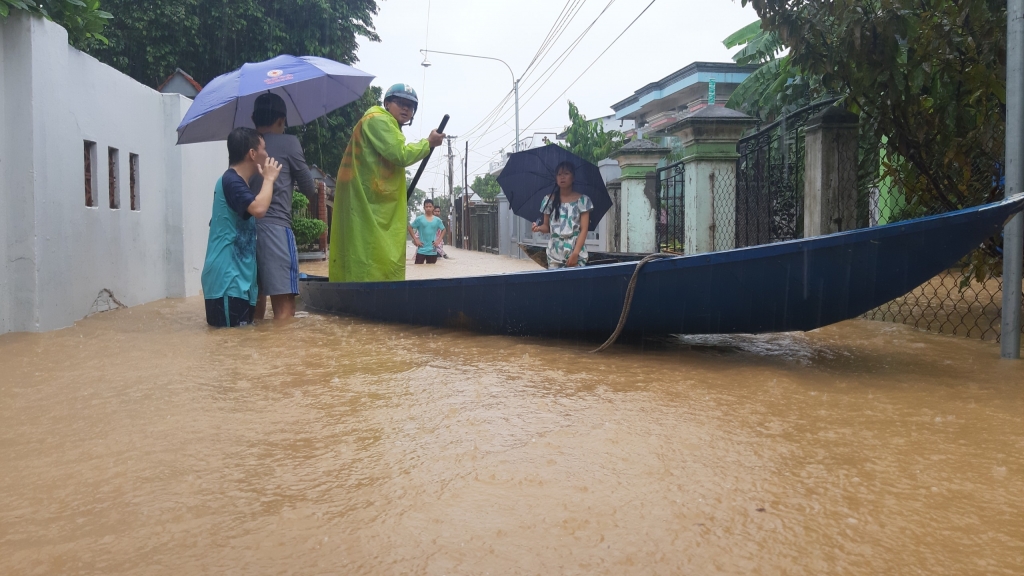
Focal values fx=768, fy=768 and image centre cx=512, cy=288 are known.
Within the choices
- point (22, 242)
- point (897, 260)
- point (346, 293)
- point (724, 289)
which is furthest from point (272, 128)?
point (897, 260)

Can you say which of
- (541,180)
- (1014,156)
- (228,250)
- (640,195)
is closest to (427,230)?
(640,195)

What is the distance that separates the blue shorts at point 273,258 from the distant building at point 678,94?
1803cm

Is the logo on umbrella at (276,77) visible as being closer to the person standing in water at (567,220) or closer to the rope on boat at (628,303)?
the person standing in water at (567,220)

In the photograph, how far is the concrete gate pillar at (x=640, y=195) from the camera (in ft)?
38.6

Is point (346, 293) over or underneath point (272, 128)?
underneath

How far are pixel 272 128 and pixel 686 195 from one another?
4.85m

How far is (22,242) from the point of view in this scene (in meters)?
5.21

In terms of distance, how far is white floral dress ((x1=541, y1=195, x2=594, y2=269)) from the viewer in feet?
20.0

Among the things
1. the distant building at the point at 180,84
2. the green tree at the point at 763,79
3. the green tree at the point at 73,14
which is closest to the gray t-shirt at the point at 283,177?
the green tree at the point at 73,14

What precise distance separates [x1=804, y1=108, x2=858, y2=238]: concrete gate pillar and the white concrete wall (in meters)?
5.64

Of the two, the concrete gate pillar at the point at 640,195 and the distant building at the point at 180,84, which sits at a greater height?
the distant building at the point at 180,84

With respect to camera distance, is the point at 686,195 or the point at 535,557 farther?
the point at 686,195

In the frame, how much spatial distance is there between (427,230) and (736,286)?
11.9 meters

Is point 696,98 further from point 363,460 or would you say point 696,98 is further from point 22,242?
point 363,460
